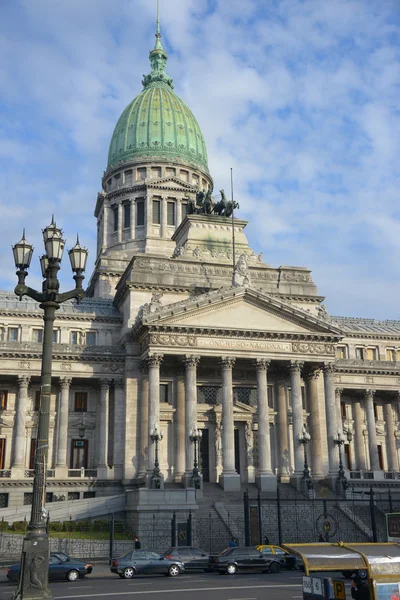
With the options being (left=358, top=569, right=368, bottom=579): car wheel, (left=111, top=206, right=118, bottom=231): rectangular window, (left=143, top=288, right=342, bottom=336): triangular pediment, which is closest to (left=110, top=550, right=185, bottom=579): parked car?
(left=358, top=569, right=368, bottom=579): car wheel

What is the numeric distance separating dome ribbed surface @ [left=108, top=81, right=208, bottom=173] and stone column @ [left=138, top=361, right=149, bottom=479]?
43.2 metres

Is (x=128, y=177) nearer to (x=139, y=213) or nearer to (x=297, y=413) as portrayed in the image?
(x=139, y=213)

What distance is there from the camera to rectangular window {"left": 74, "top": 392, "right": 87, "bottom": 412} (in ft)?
197

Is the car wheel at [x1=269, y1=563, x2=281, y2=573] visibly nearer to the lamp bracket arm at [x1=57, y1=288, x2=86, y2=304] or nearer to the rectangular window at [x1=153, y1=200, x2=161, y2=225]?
the lamp bracket arm at [x1=57, y1=288, x2=86, y2=304]

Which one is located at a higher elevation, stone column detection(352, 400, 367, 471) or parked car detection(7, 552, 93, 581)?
stone column detection(352, 400, 367, 471)

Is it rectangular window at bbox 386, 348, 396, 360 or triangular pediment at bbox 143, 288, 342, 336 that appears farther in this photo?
rectangular window at bbox 386, 348, 396, 360

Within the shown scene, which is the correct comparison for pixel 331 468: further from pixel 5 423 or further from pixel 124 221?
pixel 124 221

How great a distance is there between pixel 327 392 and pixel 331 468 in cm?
628

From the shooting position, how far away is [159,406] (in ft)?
180

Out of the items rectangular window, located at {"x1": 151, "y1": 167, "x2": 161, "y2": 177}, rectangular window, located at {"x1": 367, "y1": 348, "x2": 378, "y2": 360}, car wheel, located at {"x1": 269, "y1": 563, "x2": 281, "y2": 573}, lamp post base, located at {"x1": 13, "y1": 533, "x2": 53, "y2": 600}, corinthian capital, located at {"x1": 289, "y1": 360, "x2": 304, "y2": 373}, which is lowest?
car wheel, located at {"x1": 269, "y1": 563, "x2": 281, "y2": 573}

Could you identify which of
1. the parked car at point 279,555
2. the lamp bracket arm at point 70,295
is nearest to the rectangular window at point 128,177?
the parked car at point 279,555

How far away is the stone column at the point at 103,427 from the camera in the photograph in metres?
56.1

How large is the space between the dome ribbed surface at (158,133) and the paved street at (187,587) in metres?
69.3

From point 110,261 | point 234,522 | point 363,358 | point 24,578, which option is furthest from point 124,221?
point 24,578
